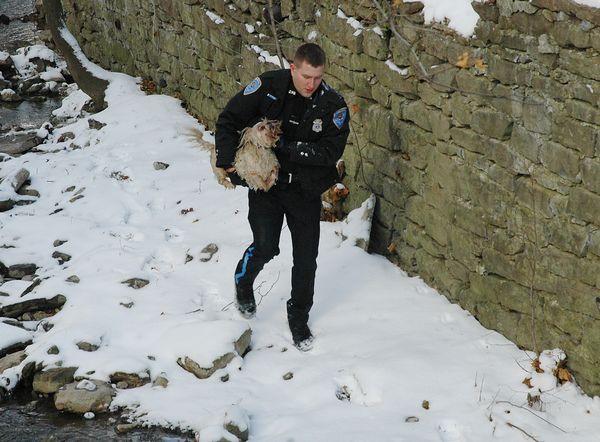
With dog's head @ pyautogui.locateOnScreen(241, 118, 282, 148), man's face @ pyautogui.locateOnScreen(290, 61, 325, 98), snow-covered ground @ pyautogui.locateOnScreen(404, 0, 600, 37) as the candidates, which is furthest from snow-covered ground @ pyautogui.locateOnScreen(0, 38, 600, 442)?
snow-covered ground @ pyautogui.locateOnScreen(404, 0, 600, 37)

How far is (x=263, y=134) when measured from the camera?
500 centimetres

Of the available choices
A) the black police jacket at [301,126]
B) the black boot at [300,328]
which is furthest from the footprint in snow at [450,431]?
the black police jacket at [301,126]

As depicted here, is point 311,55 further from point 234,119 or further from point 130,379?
point 130,379

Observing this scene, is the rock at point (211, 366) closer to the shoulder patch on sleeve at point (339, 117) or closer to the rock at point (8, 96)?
the shoulder patch on sleeve at point (339, 117)

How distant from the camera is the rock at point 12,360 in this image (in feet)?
17.8

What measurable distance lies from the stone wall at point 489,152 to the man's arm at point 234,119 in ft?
4.17

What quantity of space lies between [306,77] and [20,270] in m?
3.34

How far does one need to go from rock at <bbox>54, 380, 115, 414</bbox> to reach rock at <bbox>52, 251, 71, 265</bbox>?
207 cm

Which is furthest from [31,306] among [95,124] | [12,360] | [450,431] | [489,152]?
[95,124]

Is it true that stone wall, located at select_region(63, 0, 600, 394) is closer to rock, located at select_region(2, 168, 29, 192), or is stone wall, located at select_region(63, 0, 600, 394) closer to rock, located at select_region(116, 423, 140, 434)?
rock, located at select_region(116, 423, 140, 434)

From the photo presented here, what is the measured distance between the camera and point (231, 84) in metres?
9.08

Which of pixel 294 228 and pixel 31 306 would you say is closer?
pixel 294 228

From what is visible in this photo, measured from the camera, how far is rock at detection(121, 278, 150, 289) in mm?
6324

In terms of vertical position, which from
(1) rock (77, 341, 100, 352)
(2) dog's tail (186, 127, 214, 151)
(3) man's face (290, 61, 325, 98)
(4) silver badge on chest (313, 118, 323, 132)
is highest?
(3) man's face (290, 61, 325, 98)
